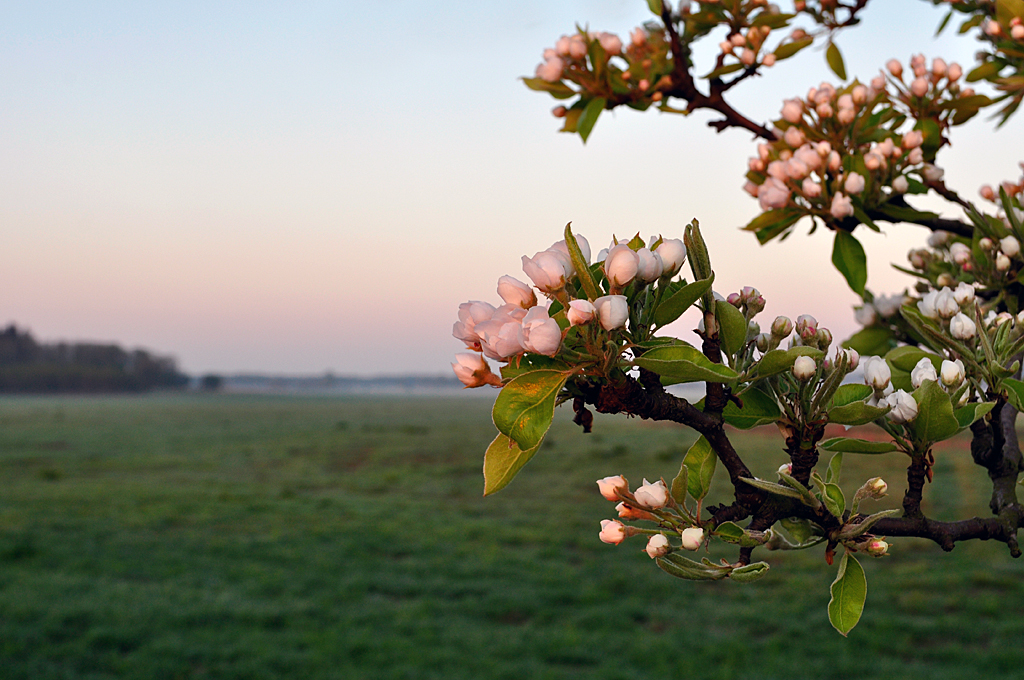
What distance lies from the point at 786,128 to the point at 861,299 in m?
0.67

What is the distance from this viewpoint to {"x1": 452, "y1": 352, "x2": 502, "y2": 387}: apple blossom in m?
1.26

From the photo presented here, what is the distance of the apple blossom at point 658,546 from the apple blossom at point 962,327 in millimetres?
786

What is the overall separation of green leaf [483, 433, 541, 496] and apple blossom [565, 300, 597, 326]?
0.22 metres

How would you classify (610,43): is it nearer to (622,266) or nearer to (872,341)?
(872,341)

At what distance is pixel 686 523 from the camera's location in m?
1.40

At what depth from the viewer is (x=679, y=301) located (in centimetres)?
116

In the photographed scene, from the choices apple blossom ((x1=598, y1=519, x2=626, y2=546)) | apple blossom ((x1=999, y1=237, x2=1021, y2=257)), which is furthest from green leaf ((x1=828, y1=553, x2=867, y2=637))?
apple blossom ((x1=999, y1=237, x2=1021, y2=257))

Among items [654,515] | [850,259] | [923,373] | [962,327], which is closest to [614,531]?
[654,515]

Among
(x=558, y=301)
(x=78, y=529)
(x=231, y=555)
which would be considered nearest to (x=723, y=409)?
(x=558, y=301)

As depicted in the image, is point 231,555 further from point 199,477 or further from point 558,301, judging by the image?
point 558,301

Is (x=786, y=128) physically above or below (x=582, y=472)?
above

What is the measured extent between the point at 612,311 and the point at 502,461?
0.30 m

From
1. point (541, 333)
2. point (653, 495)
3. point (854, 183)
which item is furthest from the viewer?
point (854, 183)

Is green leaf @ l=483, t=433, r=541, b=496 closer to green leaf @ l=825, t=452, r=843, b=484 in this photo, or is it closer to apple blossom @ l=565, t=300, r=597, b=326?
apple blossom @ l=565, t=300, r=597, b=326
